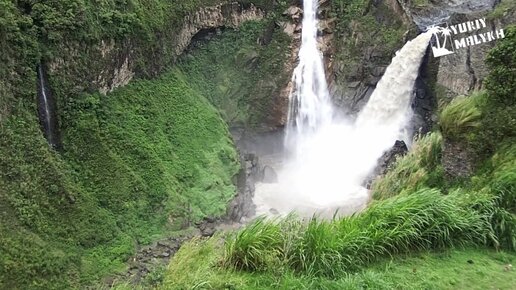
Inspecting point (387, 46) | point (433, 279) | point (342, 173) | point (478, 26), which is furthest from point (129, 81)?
point (433, 279)

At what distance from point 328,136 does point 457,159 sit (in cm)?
1842

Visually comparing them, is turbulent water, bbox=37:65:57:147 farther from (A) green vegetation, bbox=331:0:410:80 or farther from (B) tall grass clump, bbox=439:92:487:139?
(A) green vegetation, bbox=331:0:410:80

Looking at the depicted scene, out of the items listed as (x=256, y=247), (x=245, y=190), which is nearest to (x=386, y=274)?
(x=256, y=247)

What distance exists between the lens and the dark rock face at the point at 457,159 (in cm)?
745

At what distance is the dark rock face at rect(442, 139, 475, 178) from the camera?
7453mm

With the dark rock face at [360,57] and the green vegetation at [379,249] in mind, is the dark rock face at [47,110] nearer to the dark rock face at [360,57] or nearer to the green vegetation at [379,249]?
the green vegetation at [379,249]

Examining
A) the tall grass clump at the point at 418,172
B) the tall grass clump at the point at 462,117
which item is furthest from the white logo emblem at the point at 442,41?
the tall grass clump at the point at 462,117

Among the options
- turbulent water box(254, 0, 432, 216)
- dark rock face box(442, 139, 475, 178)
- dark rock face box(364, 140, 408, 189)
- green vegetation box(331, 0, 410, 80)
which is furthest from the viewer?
green vegetation box(331, 0, 410, 80)

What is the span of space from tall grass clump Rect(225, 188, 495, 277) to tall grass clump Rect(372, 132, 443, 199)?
85.6 inches

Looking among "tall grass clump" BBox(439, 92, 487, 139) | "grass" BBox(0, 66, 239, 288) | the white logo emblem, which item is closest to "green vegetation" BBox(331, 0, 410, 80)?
the white logo emblem

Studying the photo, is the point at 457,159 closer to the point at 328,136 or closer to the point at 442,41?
the point at 442,41

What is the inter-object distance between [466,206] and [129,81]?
57.3 feet

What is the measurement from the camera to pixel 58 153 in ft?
57.9

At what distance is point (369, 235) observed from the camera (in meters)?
5.33
